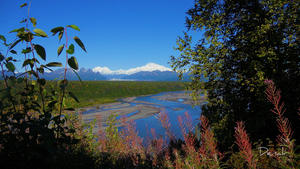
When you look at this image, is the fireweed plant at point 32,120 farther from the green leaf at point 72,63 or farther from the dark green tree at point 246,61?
the dark green tree at point 246,61

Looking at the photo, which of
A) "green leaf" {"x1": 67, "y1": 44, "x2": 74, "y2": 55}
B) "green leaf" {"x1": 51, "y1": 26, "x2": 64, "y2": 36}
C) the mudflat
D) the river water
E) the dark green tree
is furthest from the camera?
the mudflat

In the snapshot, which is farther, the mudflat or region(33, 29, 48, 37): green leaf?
the mudflat

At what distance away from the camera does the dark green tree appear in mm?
7957

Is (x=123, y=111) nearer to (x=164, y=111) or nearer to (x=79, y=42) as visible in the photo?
(x=164, y=111)

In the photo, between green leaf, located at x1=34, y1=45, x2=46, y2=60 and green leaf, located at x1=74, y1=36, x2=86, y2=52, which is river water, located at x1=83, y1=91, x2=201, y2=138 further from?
green leaf, located at x1=34, y1=45, x2=46, y2=60

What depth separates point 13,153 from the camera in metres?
2.12

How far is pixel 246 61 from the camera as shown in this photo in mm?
9344

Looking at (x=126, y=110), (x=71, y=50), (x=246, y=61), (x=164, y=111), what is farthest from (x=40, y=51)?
(x=126, y=110)

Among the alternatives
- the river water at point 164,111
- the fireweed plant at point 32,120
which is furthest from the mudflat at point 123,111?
the fireweed plant at point 32,120

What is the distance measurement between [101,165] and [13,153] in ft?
4.54

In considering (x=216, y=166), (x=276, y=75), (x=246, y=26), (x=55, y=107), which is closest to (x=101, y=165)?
(x=55, y=107)

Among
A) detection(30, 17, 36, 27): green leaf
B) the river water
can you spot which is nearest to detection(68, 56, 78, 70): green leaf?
detection(30, 17, 36, 27): green leaf

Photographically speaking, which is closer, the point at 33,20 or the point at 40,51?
the point at 40,51

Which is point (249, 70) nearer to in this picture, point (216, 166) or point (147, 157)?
point (147, 157)
